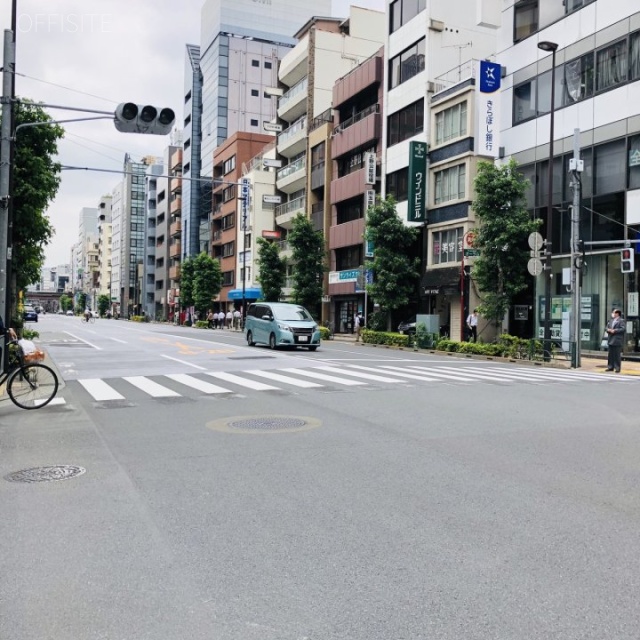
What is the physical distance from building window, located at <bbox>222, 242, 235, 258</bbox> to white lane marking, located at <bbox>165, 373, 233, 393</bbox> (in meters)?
58.8

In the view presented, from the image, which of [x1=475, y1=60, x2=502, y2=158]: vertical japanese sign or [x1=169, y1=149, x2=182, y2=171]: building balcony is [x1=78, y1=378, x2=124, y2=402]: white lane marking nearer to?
[x1=475, y1=60, x2=502, y2=158]: vertical japanese sign

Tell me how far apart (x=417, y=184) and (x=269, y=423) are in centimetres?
2897

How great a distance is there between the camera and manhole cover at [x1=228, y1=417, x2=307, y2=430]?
28.6 ft

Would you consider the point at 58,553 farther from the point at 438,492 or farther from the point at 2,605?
the point at 438,492

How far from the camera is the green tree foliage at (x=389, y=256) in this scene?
35031 mm

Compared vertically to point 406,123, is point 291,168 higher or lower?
higher

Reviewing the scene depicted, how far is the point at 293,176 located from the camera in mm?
56031

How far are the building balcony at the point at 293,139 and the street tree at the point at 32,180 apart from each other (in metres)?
36.8

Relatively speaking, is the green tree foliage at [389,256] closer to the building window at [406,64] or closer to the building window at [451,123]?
the building window at [451,123]

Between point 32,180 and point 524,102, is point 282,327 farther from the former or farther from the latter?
point 524,102

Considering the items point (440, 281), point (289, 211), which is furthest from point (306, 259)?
point (440, 281)

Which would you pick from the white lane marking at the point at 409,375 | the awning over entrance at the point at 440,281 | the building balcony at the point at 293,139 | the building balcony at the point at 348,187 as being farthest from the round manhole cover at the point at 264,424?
the building balcony at the point at 293,139

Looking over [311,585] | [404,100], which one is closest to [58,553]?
[311,585]

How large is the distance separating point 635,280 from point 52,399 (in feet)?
67.4
